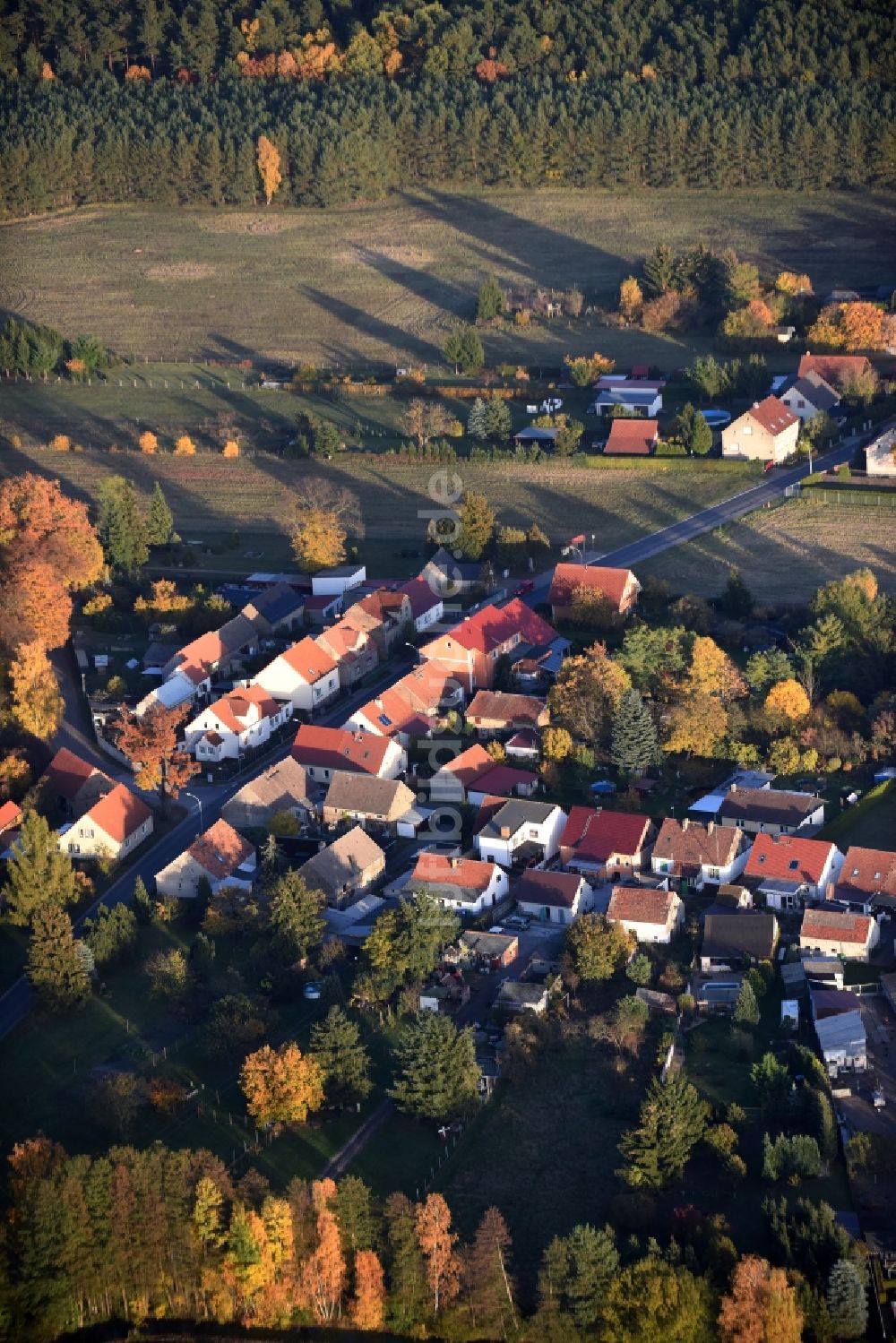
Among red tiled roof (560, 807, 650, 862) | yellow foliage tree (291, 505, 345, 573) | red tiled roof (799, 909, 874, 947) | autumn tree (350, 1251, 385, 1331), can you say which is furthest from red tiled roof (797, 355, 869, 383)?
autumn tree (350, 1251, 385, 1331)

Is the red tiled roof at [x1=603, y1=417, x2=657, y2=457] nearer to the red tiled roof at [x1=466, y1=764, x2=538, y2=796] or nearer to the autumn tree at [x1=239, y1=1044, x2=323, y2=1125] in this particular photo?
the red tiled roof at [x1=466, y1=764, x2=538, y2=796]

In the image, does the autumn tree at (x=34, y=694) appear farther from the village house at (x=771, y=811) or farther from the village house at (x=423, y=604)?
the village house at (x=771, y=811)

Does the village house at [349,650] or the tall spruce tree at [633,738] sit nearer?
the tall spruce tree at [633,738]

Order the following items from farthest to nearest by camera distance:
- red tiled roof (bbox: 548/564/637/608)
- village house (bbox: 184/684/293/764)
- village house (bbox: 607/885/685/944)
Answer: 1. red tiled roof (bbox: 548/564/637/608)
2. village house (bbox: 184/684/293/764)
3. village house (bbox: 607/885/685/944)

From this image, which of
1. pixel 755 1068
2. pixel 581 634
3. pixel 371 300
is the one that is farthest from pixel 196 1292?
pixel 371 300

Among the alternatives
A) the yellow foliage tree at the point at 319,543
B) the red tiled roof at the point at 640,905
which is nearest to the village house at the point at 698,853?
the red tiled roof at the point at 640,905

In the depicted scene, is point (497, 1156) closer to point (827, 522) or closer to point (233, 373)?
point (827, 522)

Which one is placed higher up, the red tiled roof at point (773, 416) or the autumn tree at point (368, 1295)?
the red tiled roof at point (773, 416)
